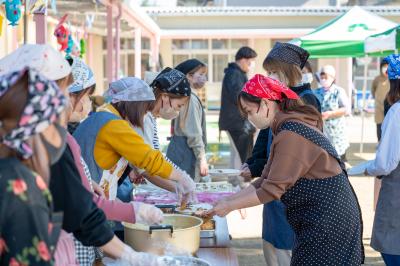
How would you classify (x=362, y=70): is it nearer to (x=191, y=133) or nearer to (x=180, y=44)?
(x=180, y=44)

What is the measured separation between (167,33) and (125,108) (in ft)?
67.3

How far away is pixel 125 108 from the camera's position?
3.09m

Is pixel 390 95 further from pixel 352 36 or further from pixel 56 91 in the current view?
pixel 352 36

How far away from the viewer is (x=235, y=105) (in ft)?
25.5

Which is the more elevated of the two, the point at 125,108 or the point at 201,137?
the point at 125,108

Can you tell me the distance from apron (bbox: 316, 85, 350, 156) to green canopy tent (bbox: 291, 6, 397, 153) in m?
0.75

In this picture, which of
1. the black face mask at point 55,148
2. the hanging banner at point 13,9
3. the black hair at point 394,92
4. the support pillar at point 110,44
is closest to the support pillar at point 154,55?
the support pillar at point 110,44

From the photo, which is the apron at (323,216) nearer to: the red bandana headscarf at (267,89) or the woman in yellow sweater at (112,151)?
the red bandana headscarf at (267,89)

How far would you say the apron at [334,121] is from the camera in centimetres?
907

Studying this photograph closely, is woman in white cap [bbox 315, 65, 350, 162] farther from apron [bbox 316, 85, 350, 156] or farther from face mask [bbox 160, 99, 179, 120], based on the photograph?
face mask [bbox 160, 99, 179, 120]

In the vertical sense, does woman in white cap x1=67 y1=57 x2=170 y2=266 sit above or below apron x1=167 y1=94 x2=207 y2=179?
above

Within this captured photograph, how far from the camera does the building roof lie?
23.2m

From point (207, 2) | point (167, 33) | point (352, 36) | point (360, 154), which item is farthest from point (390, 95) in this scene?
point (207, 2)

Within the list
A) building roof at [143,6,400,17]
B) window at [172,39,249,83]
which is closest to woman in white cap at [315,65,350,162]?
building roof at [143,6,400,17]
